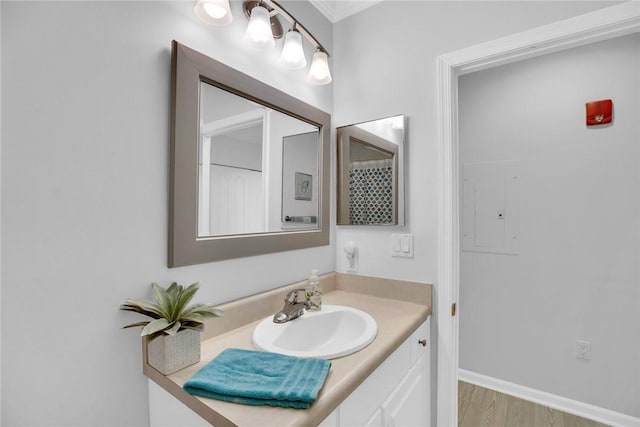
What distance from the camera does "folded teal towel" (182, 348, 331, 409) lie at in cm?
66

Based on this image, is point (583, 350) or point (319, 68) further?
point (583, 350)

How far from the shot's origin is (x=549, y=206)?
201cm

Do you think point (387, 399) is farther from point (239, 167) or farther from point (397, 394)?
point (239, 167)

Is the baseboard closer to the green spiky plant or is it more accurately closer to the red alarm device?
the red alarm device

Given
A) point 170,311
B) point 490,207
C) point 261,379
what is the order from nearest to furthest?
point 261,379 → point 170,311 → point 490,207

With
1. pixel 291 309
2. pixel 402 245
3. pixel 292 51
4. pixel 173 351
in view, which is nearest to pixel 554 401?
pixel 402 245

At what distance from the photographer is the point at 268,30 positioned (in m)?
1.15

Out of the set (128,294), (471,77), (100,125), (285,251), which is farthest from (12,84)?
(471,77)

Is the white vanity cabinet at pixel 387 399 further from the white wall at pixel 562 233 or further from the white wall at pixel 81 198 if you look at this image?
the white wall at pixel 562 233

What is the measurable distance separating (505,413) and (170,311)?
218cm

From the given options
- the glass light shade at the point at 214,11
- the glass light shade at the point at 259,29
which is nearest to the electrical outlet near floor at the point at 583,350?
the glass light shade at the point at 259,29

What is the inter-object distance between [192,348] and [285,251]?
0.60 meters

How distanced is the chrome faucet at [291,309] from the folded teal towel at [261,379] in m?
0.31

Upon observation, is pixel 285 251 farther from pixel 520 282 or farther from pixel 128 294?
pixel 520 282
